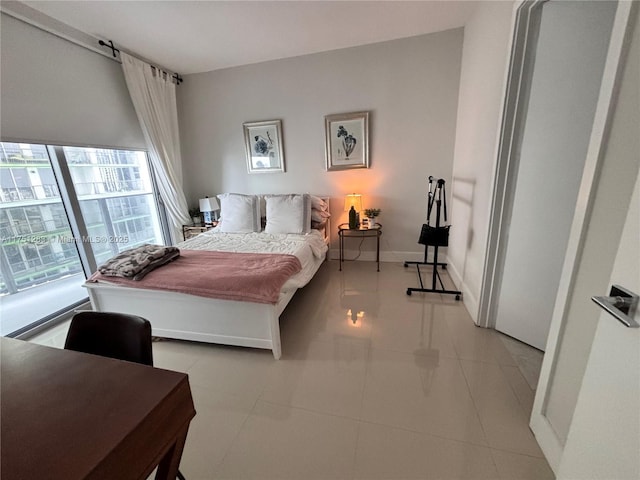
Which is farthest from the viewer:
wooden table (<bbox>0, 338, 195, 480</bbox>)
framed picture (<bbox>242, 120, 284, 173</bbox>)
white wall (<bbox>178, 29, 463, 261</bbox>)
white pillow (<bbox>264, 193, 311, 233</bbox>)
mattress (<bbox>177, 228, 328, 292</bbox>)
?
framed picture (<bbox>242, 120, 284, 173</bbox>)

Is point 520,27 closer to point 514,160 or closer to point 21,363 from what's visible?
point 514,160

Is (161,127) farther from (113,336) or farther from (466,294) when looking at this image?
(466,294)

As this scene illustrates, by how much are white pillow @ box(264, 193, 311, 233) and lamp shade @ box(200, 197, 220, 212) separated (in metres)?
1.00

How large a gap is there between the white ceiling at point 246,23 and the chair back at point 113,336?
256 cm

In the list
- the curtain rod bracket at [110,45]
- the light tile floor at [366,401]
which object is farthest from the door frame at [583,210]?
the curtain rod bracket at [110,45]

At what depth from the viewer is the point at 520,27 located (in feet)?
5.02

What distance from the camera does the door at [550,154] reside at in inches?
53.2

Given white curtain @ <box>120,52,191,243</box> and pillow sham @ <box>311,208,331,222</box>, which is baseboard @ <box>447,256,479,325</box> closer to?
pillow sham @ <box>311,208,331,222</box>

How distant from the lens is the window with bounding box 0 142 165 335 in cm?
218

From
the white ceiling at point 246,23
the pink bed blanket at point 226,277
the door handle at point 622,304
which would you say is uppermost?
the white ceiling at point 246,23

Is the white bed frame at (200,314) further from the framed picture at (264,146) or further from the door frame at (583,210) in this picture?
the framed picture at (264,146)

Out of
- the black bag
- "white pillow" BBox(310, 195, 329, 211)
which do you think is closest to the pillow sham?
"white pillow" BBox(310, 195, 329, 211)

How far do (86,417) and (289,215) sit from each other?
8.44 ft

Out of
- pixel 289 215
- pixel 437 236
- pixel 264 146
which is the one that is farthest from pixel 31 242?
pixel 437 236
